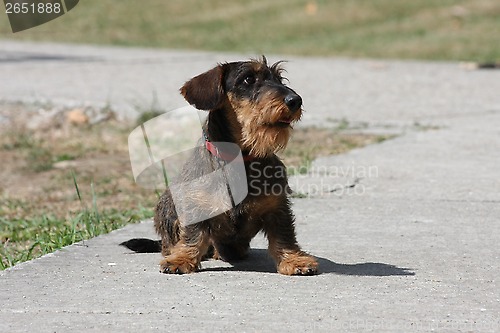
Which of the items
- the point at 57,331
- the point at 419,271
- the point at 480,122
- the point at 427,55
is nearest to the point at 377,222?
the point at 419,271

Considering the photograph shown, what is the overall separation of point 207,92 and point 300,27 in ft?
56.6

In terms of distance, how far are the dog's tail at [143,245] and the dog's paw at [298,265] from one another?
952mm

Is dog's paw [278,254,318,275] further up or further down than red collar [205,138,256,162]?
further down

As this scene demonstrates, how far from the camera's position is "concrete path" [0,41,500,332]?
4316mm

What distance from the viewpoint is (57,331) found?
4.14 m

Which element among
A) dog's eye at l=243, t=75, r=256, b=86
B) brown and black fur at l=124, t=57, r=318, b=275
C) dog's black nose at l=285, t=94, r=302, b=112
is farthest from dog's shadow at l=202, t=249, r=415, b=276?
dog's eye at l=243, t=75, r=256, b=86

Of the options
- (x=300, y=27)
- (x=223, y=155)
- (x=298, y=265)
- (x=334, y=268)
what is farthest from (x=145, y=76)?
(x=298, y=265)

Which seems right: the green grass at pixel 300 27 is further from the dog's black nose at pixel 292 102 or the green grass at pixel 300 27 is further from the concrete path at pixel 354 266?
the dog's black nose at pixel 292 102

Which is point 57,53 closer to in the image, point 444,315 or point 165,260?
point 165,260

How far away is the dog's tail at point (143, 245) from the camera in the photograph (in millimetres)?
5777

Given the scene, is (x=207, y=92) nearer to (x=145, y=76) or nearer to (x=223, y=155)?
(x=223, y=155)

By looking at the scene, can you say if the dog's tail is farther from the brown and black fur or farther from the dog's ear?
the dog's ear

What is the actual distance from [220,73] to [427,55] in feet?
43.6

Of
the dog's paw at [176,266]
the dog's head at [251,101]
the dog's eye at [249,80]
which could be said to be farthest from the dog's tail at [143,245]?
the dog's eye at [249,80]
